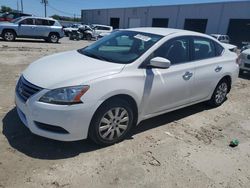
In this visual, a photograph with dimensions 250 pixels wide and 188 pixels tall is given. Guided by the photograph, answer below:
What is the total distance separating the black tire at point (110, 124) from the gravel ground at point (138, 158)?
127 millimetres

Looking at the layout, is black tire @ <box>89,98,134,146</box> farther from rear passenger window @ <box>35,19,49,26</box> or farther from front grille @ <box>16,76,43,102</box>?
rear passenger window @ <box>35,19,49,26</box>

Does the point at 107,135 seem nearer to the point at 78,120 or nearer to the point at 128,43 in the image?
the point at 78,120

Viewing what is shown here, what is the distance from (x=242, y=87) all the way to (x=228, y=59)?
2923mm

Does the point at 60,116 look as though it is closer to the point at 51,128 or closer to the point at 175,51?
the point at 51,128

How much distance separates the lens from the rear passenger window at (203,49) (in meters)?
4.70

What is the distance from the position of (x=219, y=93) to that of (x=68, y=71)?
11.7 feet

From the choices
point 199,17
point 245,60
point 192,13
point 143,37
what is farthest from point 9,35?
point 192,13

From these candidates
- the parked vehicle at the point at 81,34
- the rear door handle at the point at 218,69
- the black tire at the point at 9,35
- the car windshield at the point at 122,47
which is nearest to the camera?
the car windshield at the point at 122,47

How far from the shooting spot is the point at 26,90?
330 cm

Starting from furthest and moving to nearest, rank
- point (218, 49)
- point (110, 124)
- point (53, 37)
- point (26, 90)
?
point (53, 37), point (218, 49), point (110, 124), point (26, 90)

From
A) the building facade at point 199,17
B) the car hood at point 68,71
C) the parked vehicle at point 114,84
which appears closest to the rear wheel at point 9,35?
the parked vehicle at point 114,84

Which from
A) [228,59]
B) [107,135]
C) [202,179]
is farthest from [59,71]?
[228,59]

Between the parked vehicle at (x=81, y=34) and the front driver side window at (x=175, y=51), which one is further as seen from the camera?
the parked vehicle at (x=81, y=34)

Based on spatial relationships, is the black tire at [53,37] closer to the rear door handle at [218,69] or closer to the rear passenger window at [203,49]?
the rear passenger window at [203,49]
